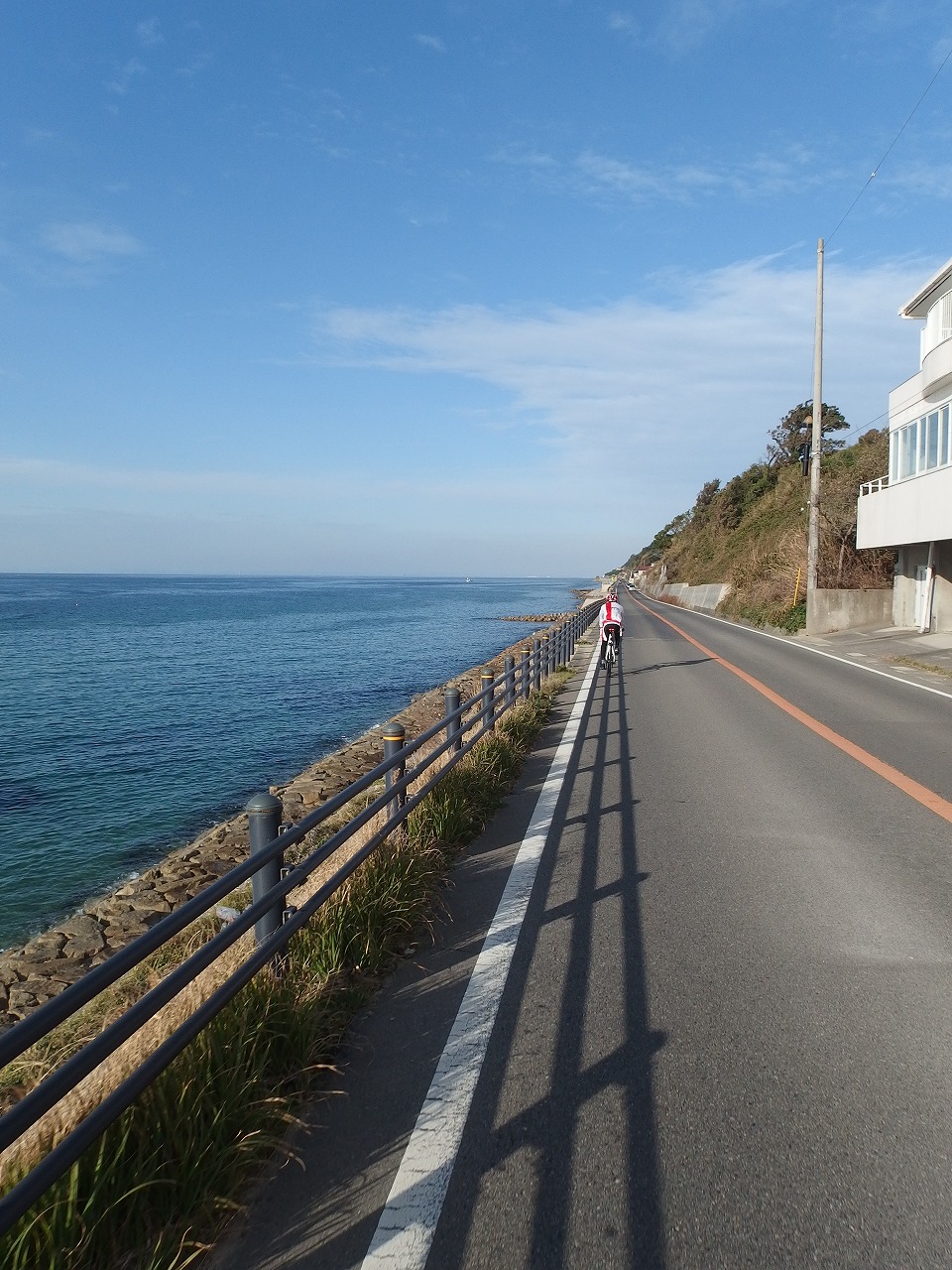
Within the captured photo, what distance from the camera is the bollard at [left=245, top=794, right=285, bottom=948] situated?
3664mm

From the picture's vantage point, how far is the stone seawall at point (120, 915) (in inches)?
296

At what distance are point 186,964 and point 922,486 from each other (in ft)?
81.4

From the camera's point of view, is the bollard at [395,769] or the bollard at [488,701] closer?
the bollard at [395,769]

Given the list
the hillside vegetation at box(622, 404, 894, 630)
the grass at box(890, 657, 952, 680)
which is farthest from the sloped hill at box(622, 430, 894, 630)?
the grass at box(890, 657, 952, 680)

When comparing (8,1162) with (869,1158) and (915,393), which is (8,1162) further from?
(915,393)

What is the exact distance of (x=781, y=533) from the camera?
47.1 metres

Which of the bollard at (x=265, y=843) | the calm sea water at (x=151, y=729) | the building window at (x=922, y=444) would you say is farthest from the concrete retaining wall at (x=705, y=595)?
the bollard at (x=265, y=843)

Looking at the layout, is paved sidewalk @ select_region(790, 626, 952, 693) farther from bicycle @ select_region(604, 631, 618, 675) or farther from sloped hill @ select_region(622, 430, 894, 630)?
bicycle @ select_region(604, 631, 618, 675)

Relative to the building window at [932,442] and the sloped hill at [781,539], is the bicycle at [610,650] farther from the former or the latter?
the sloped hill at [781,539]

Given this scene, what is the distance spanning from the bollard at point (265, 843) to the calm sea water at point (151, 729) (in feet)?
22.9

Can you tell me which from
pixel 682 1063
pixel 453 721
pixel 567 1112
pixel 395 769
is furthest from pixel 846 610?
pixel 567 1112

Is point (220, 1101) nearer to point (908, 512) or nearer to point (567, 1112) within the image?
point (567, 1112)

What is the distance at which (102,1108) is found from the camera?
2320 mm

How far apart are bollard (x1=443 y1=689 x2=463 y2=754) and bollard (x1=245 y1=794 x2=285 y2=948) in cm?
324
